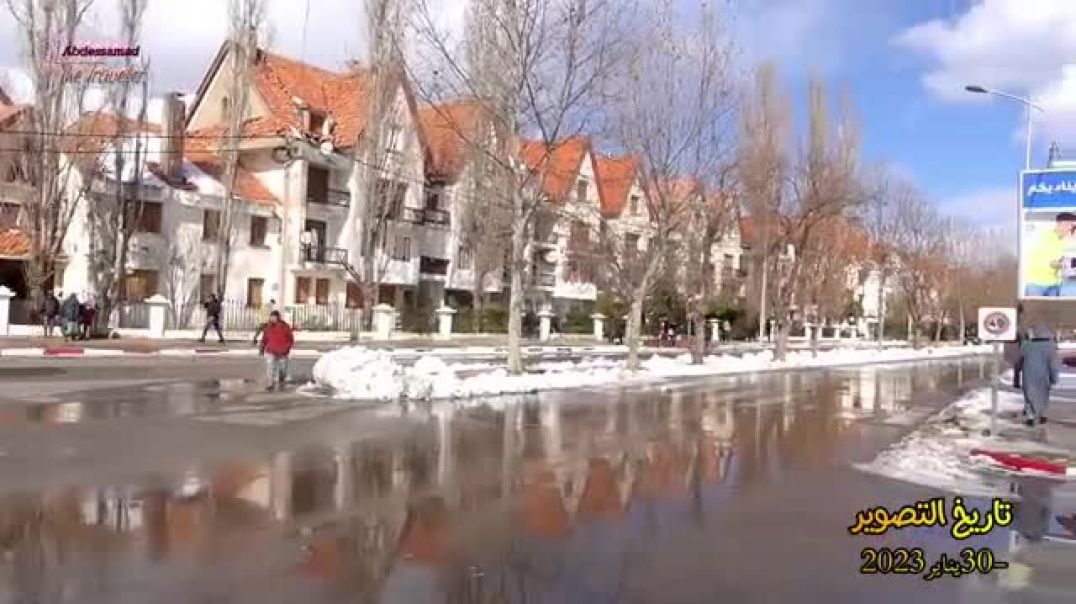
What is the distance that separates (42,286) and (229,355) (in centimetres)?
1048

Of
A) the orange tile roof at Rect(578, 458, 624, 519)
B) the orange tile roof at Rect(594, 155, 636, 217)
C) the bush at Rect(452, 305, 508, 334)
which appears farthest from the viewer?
the bush at Rect(452, 305, 508, 334)

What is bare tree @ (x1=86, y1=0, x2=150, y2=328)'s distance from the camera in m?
39.3

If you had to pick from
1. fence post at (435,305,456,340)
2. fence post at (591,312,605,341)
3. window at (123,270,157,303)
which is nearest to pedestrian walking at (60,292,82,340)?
window at (123,270,157,303)

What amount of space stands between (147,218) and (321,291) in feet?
36.0

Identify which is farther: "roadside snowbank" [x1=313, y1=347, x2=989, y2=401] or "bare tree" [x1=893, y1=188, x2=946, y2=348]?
"bare tree" [x1=893, y1=188, x2=946, y2=348]

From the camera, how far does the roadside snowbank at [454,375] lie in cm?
1994

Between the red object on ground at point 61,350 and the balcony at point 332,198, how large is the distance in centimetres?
2250

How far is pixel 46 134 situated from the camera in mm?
37500

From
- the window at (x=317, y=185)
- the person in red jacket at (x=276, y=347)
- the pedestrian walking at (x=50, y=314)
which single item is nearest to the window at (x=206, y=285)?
the window at (x=317, y=185)

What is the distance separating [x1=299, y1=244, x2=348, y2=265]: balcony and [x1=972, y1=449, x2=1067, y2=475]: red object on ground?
1601 inches

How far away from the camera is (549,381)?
24.8 metres

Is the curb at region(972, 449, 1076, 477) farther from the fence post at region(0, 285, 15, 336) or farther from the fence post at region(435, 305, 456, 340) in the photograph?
the fence post at region(435, 305, 456, 340)

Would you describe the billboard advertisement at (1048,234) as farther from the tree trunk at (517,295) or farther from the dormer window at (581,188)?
the dormer window at (581,188)
